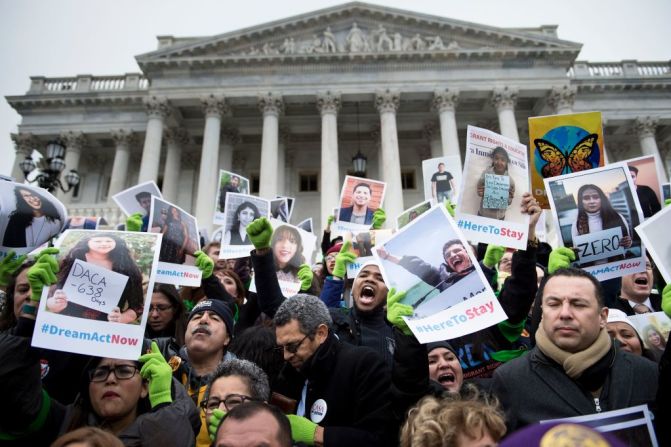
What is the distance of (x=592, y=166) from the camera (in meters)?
5.72

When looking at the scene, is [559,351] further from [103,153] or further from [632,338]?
[103,153]

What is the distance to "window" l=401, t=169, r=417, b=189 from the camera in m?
31.9

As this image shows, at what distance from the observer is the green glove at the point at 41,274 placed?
3.26 meters

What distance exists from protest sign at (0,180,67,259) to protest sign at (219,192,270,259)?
3211mm

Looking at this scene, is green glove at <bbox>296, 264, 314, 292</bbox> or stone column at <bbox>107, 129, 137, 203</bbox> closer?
green glove at <bbox>296, 264, 314, 292</bbox>

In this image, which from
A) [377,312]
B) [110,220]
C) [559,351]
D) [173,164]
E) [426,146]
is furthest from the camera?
[426,146]

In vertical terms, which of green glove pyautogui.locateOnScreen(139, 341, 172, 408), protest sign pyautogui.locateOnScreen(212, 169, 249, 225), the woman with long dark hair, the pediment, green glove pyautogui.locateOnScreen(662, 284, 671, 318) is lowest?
green glove pyautogui.locateOnScreen(139, 341, 172, 408)

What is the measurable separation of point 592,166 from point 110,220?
22929 millimetres

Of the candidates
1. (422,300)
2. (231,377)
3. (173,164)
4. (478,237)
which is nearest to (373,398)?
(422,300)

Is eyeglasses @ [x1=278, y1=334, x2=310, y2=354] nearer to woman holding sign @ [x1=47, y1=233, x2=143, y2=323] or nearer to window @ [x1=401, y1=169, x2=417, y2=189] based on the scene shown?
woman holding sign @ [x1=47, y1=233, x2=143, y2=323]

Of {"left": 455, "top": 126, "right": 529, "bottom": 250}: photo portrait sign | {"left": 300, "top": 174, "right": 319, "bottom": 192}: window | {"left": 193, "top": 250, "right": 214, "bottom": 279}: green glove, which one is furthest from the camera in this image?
{"left": 300, "top": 174, "right": 319, "bottom": 192}: window

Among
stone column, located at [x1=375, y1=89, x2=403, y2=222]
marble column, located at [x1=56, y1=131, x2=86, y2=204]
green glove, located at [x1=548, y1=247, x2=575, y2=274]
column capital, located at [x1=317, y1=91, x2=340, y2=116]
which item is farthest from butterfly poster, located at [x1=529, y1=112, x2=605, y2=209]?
marble column, located at [x1=56, y1=131, x2=86, y2=204]

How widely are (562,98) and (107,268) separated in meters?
28.3

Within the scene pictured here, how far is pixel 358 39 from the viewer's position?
29047 millimetres
